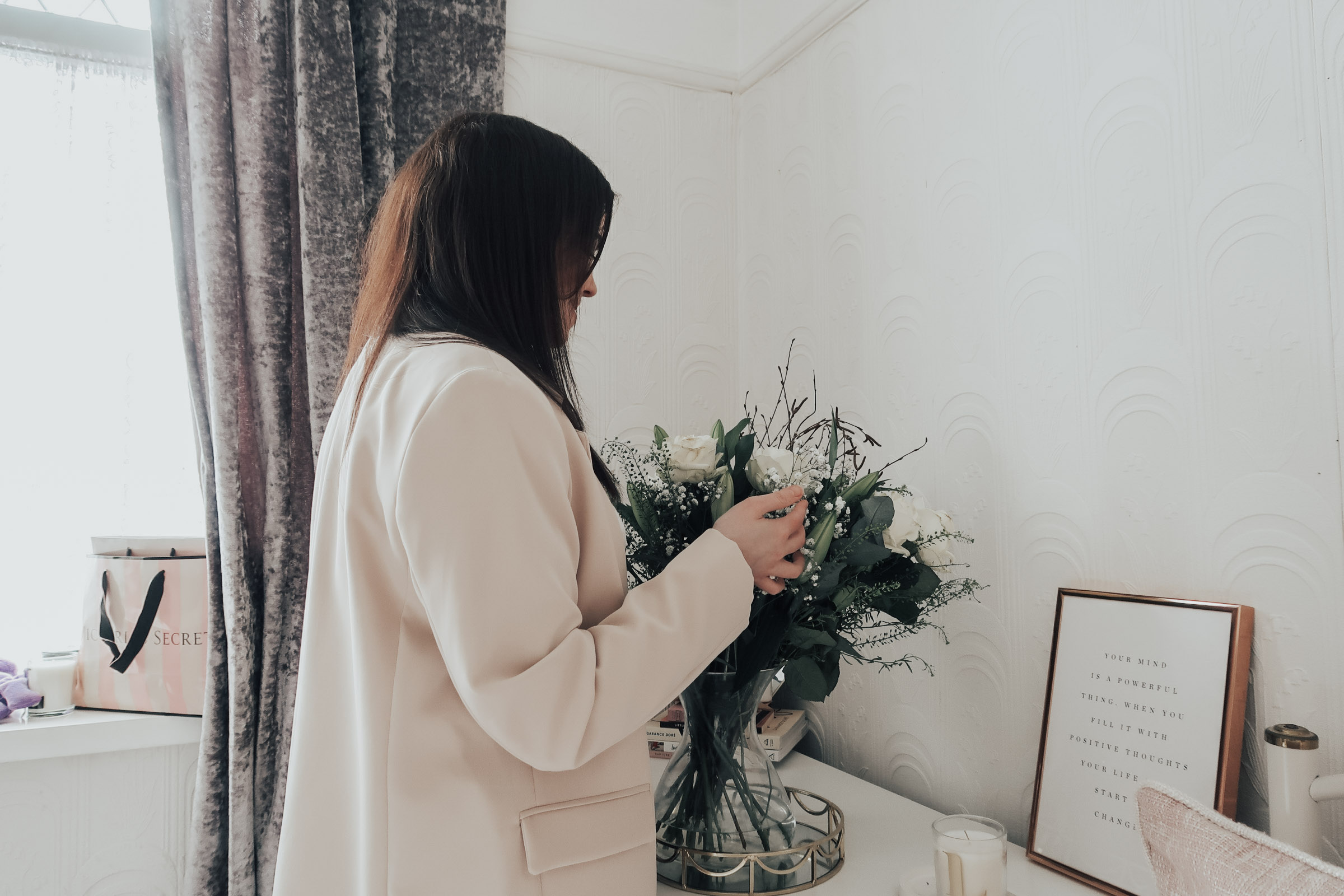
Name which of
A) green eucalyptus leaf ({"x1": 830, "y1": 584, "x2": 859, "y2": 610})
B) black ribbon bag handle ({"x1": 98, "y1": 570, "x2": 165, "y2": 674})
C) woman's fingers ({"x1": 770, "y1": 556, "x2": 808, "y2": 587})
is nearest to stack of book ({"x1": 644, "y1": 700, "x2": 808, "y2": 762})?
green eucalyptus leaf ({"x1": 830, "y1": 584, "x2": 859, "y2": 610})

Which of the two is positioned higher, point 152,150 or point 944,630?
point 152,150

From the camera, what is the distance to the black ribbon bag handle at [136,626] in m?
1.49

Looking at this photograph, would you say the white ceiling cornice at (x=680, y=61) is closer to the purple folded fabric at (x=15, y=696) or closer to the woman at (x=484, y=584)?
the woman at (x=484, y=584)

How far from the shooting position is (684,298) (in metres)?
1.90

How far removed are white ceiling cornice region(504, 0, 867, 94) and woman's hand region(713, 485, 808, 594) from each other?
1149 millimetres

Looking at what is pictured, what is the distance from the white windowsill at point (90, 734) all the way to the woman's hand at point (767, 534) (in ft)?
4.03

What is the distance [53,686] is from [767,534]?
1376 millimetres

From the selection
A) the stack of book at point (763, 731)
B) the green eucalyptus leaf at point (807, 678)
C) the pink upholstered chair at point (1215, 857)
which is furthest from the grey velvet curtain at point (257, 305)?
the pink upholstered chair at point (1215, 857)

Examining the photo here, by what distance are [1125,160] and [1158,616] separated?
545mm

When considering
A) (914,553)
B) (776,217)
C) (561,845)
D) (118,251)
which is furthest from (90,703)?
(776,217)

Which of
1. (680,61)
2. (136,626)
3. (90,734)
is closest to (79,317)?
(136,626)

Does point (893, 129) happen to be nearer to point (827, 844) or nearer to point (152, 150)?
point (827, 844)

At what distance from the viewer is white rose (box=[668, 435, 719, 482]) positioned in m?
0.94

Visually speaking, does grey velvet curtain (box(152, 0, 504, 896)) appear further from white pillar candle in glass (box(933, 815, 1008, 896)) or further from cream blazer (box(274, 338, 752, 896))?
white pillar candle in glass (box(933, 815, 1008, 896))
